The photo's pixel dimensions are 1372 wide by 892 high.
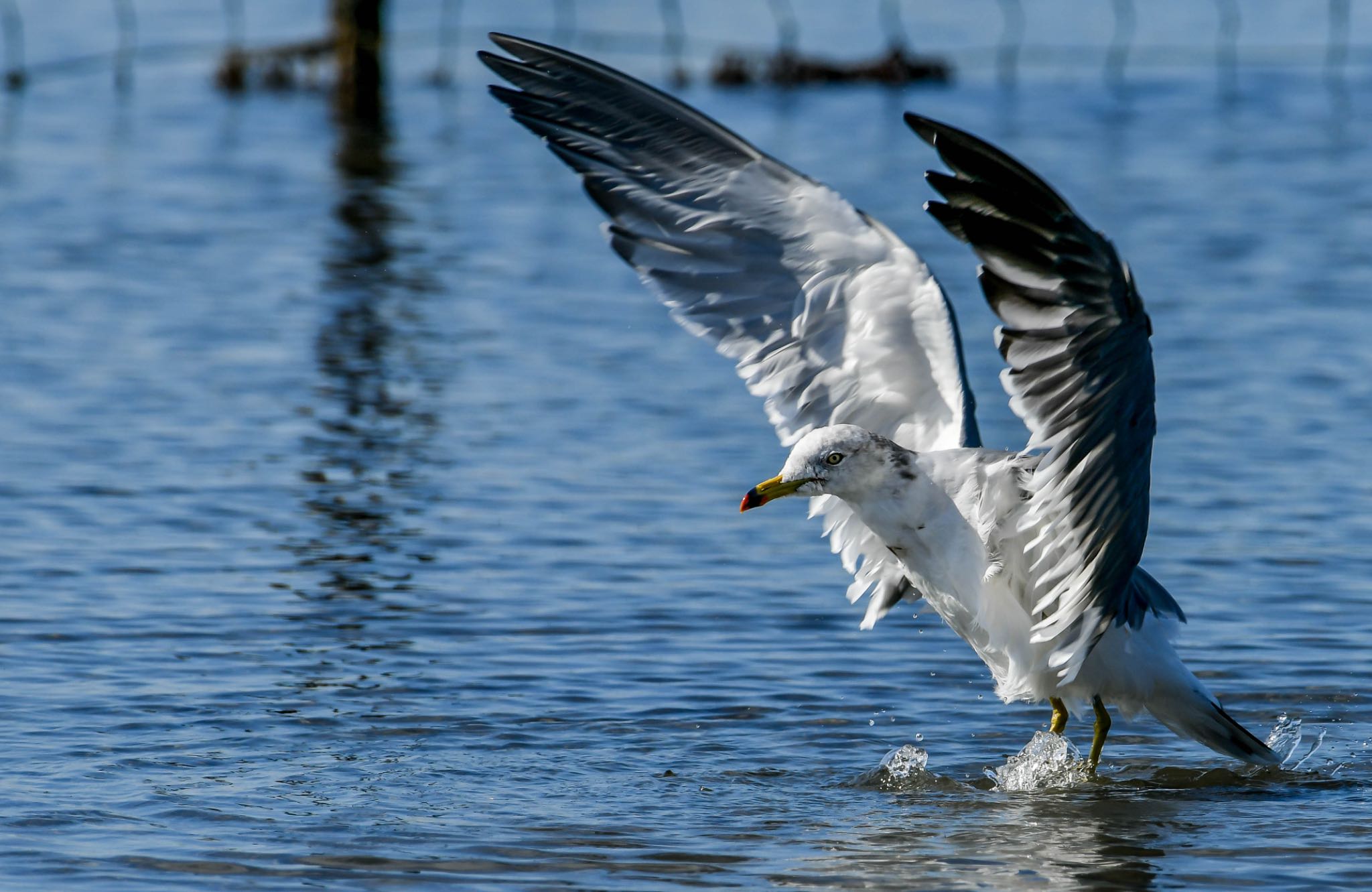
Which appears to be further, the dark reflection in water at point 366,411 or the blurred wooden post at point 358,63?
the blurred wooden post at point 358,63

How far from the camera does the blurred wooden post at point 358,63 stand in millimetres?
20141

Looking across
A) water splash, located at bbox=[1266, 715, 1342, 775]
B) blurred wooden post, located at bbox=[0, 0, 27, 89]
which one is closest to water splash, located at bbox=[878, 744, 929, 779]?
water splash, located at bbox=[1266, 715, 1342, 775]

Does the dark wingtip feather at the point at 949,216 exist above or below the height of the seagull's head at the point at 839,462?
above

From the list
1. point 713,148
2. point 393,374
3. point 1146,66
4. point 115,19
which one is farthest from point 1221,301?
point 115,19

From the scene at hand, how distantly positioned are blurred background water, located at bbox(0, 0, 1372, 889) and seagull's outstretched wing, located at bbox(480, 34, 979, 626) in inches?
36.9

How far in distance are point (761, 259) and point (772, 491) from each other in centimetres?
94

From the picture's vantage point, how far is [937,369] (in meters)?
6.15

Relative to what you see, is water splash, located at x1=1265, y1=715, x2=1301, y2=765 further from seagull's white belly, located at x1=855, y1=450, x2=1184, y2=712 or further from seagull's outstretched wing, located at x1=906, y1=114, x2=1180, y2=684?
seagull's outstretched wing, located at x1=906, y1=114, x2=1180, y2=684

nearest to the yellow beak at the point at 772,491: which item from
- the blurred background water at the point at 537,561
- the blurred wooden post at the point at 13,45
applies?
the blurred background water at the point at 537,561

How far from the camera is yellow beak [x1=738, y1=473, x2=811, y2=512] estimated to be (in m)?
5.79

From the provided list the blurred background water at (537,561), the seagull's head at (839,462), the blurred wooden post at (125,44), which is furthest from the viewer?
the blurred wooden post at (125,44)

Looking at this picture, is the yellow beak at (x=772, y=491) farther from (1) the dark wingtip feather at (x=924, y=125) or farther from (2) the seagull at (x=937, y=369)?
(1) the dark wingtip feather at (x=924, y=125)

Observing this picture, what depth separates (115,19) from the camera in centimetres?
2694

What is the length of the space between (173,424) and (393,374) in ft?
4.51
